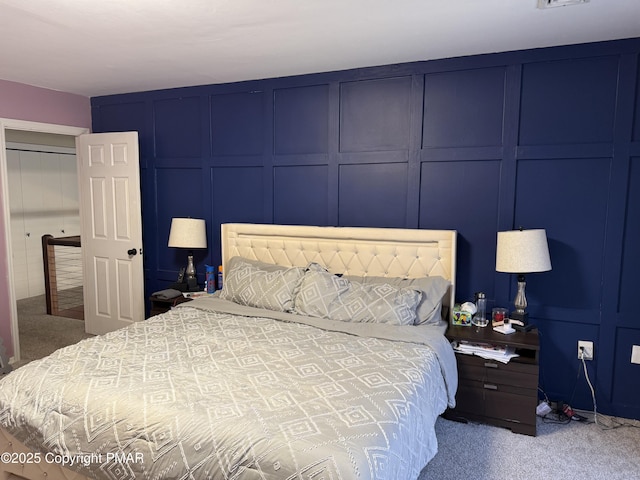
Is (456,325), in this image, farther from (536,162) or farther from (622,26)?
(622,26)

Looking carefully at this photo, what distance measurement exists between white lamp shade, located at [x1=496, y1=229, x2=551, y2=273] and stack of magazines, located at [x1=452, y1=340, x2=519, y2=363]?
1.72ft

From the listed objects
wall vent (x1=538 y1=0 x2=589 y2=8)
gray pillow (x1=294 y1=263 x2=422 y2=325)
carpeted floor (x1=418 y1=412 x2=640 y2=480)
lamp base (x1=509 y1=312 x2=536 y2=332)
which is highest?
wall vent (x1=538 y1=0 x2=589 y2=8)

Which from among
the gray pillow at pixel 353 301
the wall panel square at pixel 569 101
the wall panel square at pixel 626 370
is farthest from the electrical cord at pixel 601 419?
the wall panel square at pixel 569 101

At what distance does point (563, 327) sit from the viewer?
3172mm

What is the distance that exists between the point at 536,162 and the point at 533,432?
1.83 metres

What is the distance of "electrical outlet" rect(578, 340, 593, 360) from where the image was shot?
3.11 metres

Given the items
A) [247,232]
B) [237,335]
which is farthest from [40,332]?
[237,335]

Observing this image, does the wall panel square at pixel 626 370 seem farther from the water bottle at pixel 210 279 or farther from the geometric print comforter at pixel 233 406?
the water bottle at pixel 210 279

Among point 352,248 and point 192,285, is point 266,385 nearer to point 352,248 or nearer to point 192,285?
point 352,248

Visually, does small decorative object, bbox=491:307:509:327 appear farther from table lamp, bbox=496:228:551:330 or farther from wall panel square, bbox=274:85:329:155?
wall panel square, bbox=274:85:329:155

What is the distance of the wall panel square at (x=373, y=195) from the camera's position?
3.55 m

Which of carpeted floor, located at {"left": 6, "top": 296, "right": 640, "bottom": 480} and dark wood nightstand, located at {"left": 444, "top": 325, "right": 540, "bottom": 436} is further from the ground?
dark wood nightstand, located at {"left": 444, "top": 325, "right": 540, "bottom": 436}

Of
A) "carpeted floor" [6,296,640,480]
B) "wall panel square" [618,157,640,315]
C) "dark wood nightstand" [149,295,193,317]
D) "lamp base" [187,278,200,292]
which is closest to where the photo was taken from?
"carpeted floor" [6,296,640,480]

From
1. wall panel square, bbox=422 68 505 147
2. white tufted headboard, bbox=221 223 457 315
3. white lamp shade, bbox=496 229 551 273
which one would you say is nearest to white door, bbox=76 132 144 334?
white tufted headboard, bbox=221 223 457 315
